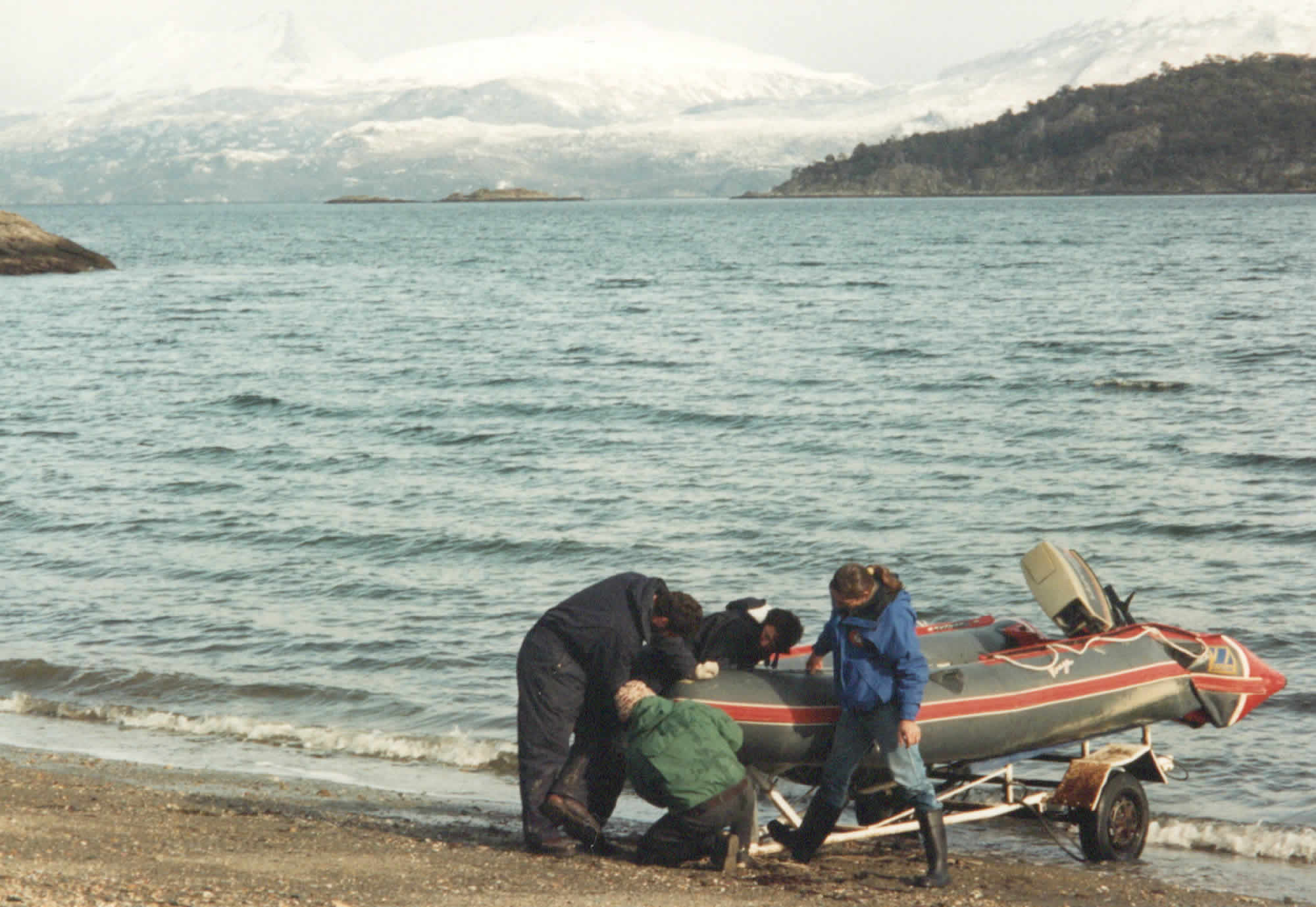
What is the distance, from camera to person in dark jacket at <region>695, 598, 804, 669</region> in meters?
7.37

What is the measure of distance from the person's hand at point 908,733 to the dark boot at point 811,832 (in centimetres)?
Result: 55

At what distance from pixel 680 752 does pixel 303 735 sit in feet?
13.7

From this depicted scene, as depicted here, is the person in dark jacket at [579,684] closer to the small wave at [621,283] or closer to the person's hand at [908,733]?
the person's hand at [908,733]

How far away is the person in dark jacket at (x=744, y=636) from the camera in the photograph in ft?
24.2

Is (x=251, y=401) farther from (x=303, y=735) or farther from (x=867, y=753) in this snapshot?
(x=867, y=753)

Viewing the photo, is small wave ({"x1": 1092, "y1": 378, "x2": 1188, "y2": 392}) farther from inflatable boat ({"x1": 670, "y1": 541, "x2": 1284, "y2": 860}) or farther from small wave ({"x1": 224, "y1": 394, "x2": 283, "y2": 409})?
inflatable boat ({"x1": 670, "y1": 541, "x2": 1284, "y2": 860})

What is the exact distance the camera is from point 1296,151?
187875 mm

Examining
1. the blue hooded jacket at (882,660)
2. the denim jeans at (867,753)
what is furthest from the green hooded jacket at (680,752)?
the blue hooded jacket at (882,660)

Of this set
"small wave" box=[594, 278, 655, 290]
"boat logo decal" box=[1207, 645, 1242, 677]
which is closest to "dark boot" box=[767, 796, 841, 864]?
"boat logo decal" box=[1207, 645, 1242, 677]

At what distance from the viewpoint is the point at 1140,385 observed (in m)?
24.9

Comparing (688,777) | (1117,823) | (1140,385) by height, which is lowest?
(1117,823)

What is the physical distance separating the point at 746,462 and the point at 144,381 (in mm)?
15329

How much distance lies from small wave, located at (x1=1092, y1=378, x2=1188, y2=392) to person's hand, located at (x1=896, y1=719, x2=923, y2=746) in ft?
62.9

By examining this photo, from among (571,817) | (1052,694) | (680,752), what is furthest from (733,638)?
(1052,694)
